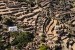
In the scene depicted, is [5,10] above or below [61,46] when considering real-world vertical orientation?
above

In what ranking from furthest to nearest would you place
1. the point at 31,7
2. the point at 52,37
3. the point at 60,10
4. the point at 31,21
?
1. the point at 60,10
2. the point at 31,7
3. the point at 31,21
4. the point at 52,37

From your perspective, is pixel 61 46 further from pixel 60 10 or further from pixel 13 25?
pixel 60 10

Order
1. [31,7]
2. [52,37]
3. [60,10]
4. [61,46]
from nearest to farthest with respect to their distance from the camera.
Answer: [61,46] → [52,37] → [31,7] → [60,10]

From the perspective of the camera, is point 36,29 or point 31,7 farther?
point 31,7

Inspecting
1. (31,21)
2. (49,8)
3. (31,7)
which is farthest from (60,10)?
(31,21)

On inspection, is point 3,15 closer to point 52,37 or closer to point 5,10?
point 5,10

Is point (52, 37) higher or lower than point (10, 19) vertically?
lower

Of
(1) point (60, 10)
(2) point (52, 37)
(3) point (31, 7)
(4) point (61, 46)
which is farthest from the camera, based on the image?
(1) point (60, 10)

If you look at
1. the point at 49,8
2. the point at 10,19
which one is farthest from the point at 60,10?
the point at 10,19

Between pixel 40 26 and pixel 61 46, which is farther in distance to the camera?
pixel 40 26
